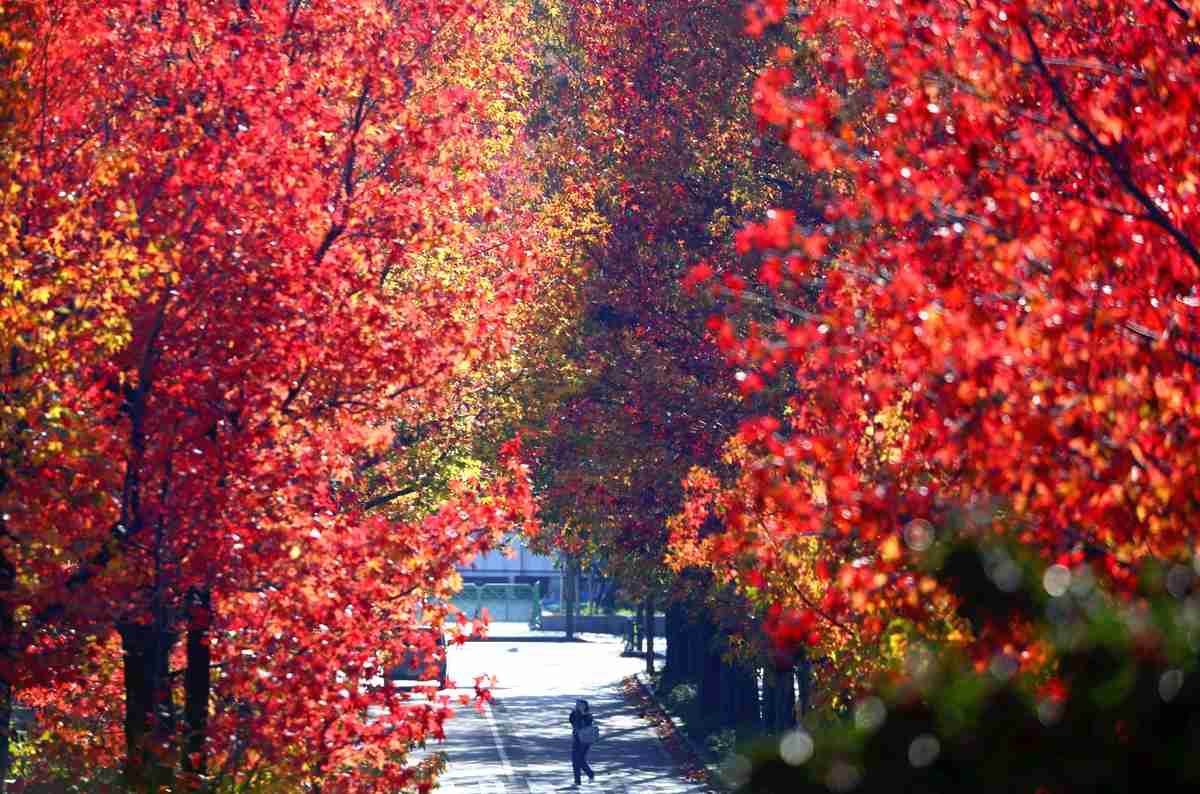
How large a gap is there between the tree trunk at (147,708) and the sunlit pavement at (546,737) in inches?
208

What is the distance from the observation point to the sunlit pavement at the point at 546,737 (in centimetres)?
3155

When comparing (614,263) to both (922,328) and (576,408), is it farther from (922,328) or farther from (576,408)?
(922,328)

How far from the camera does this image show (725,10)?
30.3 m

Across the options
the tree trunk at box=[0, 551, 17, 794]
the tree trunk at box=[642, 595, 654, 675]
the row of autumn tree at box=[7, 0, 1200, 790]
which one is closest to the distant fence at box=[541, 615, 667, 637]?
the tree trunk at box=[642, 595, 654, 675]

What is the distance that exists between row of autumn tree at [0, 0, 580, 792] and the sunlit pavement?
4717 mm

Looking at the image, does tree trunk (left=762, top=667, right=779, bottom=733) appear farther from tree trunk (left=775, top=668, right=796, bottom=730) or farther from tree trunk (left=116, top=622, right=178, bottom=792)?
tree trunk (left=116, top=622, right=178, bottom=792)

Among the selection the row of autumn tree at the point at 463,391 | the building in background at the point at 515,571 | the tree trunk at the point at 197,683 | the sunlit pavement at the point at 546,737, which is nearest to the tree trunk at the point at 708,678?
the sunlit pavement at the point at 546,737

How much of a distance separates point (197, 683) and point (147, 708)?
17.2 inches

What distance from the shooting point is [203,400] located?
13094mm

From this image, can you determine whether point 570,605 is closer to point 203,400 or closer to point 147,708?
point 147,708

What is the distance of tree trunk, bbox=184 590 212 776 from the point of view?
13.4 m

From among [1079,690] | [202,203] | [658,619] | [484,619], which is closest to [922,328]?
[1079,690]

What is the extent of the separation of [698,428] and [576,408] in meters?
2.81

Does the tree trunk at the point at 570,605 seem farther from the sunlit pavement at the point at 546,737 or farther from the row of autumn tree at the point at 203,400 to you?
the row of autumn tree at the point at 203,400
